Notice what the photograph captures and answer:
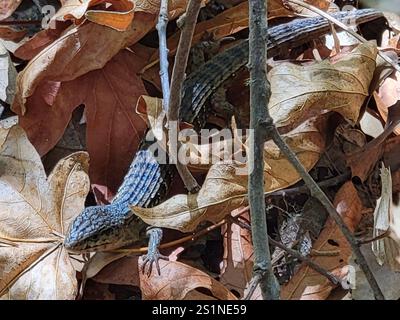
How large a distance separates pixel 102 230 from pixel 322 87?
4.16 ft

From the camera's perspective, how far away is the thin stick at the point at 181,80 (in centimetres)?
246

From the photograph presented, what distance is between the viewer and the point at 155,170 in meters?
3.72

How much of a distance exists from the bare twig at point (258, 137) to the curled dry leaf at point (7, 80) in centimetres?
183

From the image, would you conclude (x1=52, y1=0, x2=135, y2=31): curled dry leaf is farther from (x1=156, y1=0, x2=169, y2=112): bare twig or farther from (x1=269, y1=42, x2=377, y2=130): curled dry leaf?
(x1=269, y1=42, x2=377, y2=130): curled dry leaf

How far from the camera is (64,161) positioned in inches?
129

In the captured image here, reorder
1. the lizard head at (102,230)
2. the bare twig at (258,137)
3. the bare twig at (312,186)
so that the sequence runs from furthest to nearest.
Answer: the lizard head at (102,230) < the bare twig at (312,186) < the bare twig at (258,137)

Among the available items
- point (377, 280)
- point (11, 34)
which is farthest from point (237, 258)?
point (11, 34)

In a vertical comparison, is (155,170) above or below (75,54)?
below

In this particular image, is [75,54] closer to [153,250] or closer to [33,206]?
[33,206]

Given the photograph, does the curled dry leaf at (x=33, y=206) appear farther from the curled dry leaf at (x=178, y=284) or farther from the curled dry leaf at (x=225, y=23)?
the curled dry leaf at (x=225, y=23)

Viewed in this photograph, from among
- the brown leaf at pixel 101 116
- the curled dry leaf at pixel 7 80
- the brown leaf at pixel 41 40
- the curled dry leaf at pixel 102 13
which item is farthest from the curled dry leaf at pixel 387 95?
the curled dry leaf at pixel 7 80

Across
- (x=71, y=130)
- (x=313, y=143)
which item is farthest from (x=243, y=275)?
(x=71, y=130)

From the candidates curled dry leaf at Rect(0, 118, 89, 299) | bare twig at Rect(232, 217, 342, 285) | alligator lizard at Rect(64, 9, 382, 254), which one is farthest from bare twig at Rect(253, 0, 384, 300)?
curled dry leaf at Rect(0, 118, 89, 299)

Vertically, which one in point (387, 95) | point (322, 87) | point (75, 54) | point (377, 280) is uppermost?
point (75, 54)
